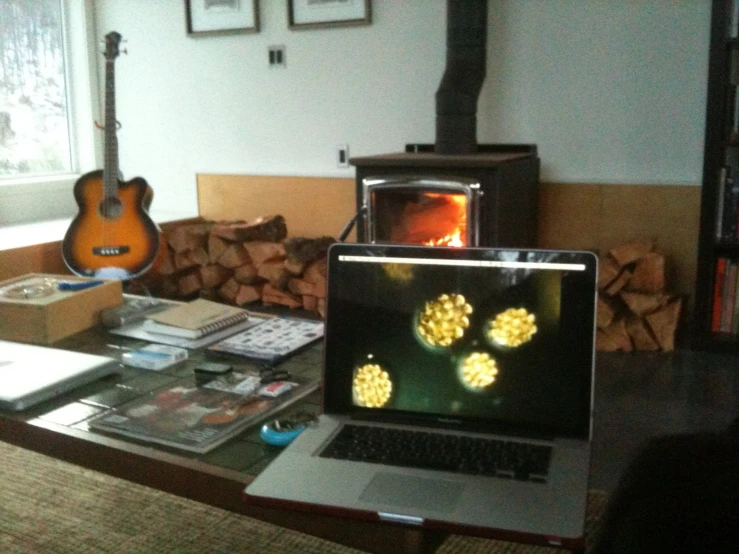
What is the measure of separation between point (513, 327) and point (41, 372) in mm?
782

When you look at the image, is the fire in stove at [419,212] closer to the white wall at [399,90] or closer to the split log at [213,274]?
the white wall at [399,90]

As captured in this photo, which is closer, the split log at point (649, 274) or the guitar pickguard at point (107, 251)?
the split log at point (649, 274)

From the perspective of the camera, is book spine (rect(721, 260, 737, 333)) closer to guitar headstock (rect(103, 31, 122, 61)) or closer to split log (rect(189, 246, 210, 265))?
split log (rect(189, 246, 210, 265))

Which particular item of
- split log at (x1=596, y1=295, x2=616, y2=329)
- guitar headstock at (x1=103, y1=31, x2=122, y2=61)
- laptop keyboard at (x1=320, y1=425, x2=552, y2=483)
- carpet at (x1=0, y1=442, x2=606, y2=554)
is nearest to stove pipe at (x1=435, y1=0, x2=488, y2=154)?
split log at (x1=596, y1=295, x2=616, y2=329)

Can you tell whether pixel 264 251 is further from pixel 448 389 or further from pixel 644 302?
pixel 448 389

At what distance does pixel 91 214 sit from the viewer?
3395 mm

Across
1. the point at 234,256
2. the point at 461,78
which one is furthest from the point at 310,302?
the point at 461,78

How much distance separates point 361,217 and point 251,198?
1075 millimetres

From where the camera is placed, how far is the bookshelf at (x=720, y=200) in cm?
275

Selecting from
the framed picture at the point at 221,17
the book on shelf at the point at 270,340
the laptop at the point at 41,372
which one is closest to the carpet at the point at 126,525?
the book on shelf at the point at 270,340

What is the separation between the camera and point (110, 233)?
132 inches

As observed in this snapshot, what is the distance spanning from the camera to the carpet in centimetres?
193

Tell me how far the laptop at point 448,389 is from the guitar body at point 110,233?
7.92 feet

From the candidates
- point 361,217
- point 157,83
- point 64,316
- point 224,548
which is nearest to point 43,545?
point 224,548
